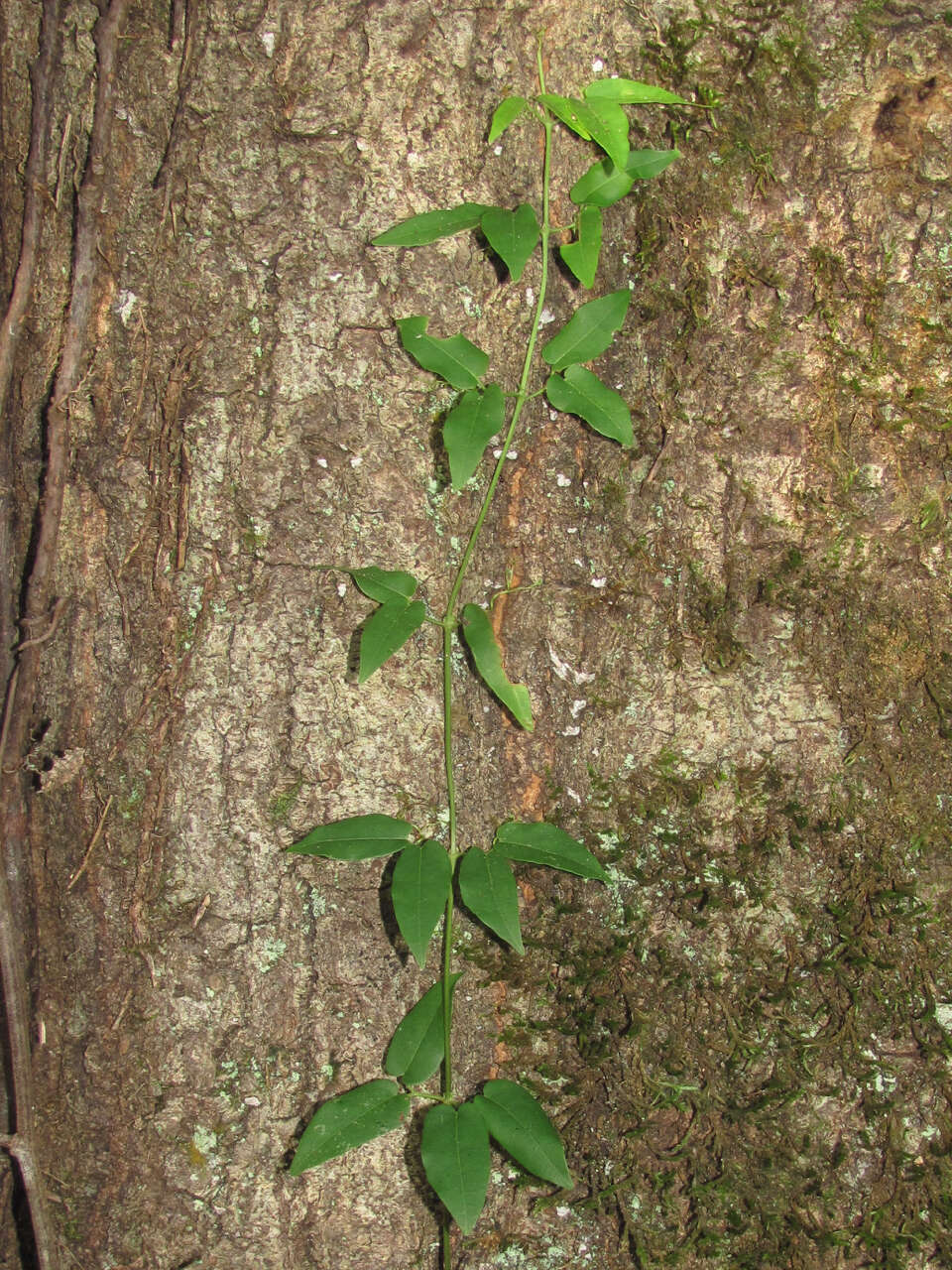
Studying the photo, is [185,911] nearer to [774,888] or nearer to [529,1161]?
[529,1161]

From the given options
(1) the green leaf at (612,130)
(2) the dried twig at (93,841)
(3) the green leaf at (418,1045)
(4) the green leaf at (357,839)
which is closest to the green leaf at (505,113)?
(1) the green leaf at (612,130)

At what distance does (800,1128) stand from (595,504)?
0.96 meters

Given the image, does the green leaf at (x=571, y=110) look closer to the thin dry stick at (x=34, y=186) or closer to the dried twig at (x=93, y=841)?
the thin dry stick at (x=34, y=186)

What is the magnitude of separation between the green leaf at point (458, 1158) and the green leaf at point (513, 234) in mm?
1169

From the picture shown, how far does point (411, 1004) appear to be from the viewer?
135 centimetres

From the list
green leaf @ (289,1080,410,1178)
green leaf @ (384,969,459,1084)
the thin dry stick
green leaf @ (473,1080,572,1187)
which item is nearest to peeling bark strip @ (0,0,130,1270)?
the thin dry stick

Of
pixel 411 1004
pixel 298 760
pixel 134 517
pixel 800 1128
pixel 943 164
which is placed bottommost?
A: pixel 800 1128

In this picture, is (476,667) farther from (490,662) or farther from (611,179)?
(611,179)

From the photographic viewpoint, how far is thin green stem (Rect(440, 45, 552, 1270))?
4.35 ft

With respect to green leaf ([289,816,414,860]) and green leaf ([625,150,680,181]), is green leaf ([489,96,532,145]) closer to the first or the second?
green leaf ([625,150,680,181])

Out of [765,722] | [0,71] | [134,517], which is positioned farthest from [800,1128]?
[0,71]

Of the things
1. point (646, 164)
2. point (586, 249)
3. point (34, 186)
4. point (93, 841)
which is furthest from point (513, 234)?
point (93, 841)

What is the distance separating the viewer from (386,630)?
1.27m

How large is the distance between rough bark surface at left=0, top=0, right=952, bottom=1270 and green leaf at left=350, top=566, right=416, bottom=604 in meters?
0.05
